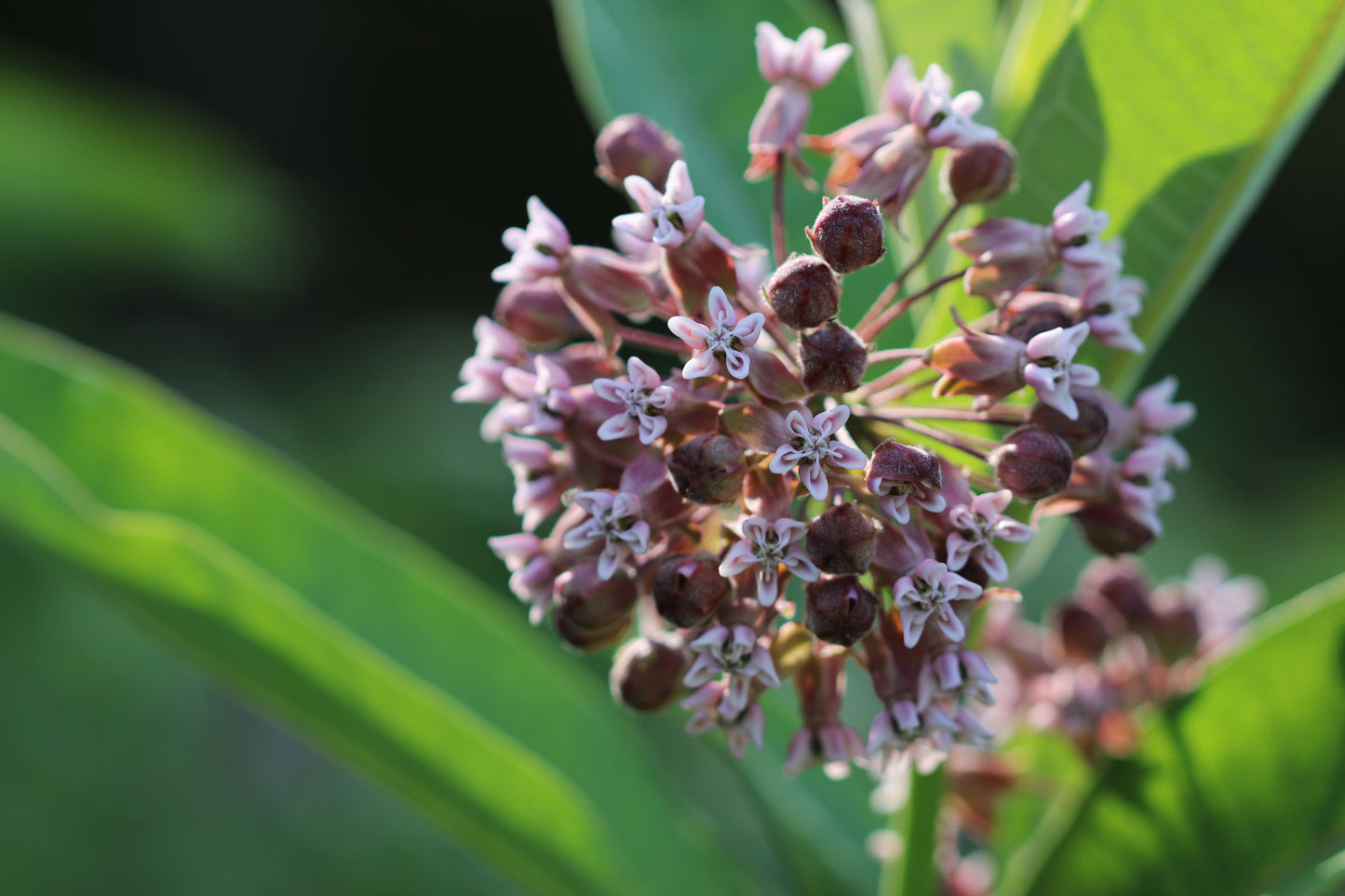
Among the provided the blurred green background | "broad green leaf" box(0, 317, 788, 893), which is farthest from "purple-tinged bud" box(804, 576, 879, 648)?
the blurred green background

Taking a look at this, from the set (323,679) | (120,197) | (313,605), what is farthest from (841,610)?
(120,197)

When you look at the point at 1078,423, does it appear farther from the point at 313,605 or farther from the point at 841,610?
the point at 313,605

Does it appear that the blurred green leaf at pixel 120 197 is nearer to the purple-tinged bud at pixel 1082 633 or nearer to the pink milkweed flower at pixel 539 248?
the pink milkweed flower at pixel 539 248

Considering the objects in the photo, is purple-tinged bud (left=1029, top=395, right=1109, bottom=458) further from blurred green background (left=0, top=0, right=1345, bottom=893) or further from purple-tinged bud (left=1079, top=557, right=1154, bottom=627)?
blurred green background (left=0, top=0, right=1345, bottom=893)

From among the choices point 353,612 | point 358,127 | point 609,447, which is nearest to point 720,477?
point 609,447

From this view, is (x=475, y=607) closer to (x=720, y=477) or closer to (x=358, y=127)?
(x=720, y=477)

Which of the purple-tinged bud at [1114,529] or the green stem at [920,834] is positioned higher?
the purple-tinged bud at [1114,529]

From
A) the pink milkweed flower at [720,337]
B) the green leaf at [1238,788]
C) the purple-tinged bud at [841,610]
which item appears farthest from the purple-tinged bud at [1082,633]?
the pink milkweed flower at [720,337]
